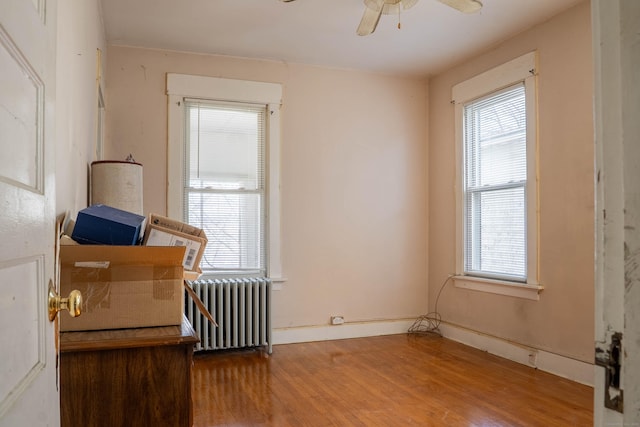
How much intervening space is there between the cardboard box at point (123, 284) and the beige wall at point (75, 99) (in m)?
0.35

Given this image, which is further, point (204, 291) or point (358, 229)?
point (358, 229)

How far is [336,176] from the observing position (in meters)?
4.81

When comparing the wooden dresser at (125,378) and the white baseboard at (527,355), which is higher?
the wooden dresser at (125,378)

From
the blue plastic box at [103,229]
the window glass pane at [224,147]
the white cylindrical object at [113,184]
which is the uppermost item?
the window glass pane at [224,147]

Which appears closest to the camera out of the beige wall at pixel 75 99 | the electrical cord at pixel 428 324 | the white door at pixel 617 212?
the white door at pixel 617 212

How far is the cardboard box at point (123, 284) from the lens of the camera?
1.59 metres

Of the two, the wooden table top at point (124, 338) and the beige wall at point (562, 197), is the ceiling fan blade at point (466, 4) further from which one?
the wooden table top at point (124, 338)

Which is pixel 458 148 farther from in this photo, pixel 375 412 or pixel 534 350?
pixel 375 412

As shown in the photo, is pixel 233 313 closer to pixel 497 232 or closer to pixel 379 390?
pixel 379 390

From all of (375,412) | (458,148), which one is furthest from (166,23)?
(375,412)

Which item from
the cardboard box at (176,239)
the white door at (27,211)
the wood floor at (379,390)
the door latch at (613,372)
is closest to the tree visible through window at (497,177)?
the wood floor at (379,390)

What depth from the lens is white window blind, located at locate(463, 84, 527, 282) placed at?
156 inches

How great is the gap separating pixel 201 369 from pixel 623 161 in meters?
3.68

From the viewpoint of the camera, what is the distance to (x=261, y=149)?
4.57 meters
